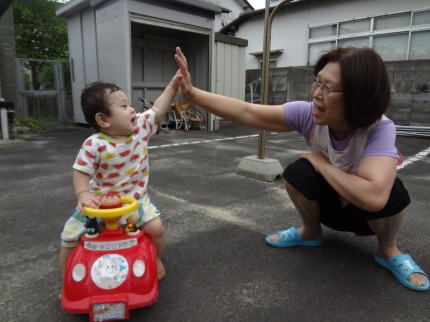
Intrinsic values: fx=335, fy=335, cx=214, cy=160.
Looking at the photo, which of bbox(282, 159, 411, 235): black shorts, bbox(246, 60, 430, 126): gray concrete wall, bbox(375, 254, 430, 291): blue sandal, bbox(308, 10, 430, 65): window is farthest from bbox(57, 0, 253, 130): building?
bbox(375, 254, 430, 291): blue sandal

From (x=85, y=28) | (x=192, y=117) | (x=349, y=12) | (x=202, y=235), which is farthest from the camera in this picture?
(x=349, y=12)

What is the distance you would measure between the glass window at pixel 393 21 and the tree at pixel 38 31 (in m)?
10.7

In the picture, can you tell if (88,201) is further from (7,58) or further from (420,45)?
(420,45)

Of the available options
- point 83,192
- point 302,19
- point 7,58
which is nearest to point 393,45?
point 302,19

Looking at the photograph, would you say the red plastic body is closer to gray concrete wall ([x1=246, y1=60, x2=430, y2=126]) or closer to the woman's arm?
the woman's arm

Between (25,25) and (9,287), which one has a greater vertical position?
(25,25)

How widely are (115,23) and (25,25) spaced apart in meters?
7.28

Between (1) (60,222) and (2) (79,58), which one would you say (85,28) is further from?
(1) (60,222)

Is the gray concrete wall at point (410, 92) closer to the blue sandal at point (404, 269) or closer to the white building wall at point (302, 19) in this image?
the white building wall at point (302, 19)

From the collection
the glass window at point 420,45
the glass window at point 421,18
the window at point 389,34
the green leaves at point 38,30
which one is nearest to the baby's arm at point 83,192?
the window at point 389,34

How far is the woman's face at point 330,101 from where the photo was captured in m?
1.41

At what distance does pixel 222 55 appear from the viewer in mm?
7664

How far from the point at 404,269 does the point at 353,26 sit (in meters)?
11.4

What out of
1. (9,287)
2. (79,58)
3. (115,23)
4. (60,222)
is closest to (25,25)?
(79,58)
